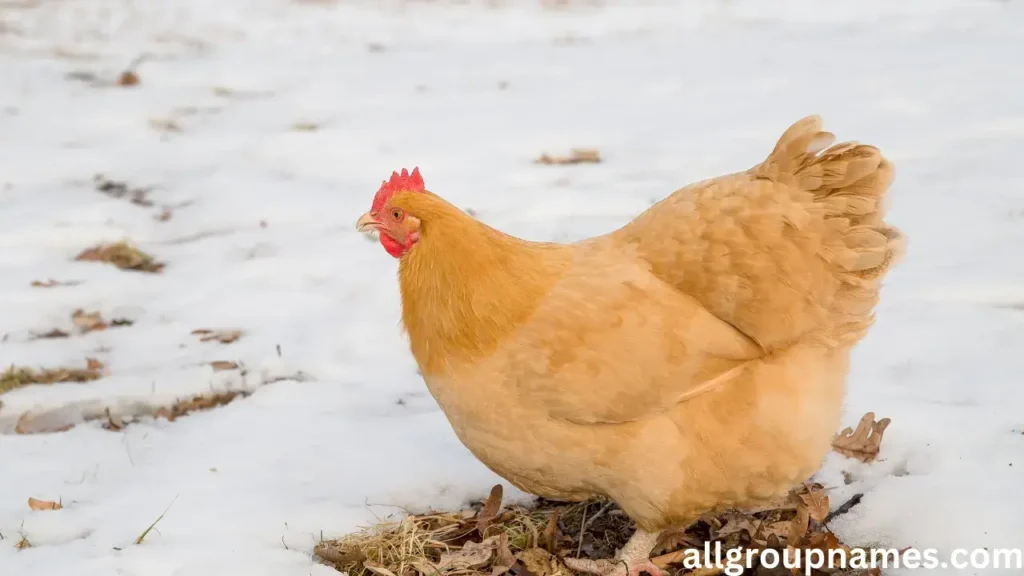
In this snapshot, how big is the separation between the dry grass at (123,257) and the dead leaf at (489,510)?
11.9 feet

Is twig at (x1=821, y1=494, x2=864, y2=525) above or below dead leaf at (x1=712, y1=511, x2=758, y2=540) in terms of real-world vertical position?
above

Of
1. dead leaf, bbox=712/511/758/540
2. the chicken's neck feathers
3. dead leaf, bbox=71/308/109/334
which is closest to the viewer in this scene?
the chicken's neck feathers

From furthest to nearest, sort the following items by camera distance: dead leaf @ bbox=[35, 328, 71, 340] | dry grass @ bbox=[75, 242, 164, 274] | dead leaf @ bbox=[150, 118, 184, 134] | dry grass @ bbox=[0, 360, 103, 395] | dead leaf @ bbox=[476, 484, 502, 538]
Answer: dead leaf @ bbox=[150, 118, 184, 134], dry grass @ bbox=[75, 242, 164, 274], dead leaf @ bbox=[35, 328, 71, 340], dry grass @ bbox=[0, 360, 103, 395], dead leaf @ bbox=[476, 484, 502, 538]

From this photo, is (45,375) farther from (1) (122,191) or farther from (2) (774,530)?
(2) (774,530)

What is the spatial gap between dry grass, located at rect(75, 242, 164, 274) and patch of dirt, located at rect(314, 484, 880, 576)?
3.57 metres

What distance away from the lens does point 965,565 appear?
2.61 m

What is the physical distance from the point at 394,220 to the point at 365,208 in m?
3.69

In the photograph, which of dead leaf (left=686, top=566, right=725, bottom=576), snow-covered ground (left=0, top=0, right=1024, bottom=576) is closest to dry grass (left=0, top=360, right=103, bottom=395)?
snow-covered ground (left=0, top=0, right=1024, bottom=576)

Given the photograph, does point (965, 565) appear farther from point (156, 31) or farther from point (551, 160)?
point (156, 31)

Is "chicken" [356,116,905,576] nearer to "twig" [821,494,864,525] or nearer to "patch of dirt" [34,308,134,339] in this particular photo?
"twig" [821,494,864,525]

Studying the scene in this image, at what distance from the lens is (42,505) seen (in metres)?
3.29

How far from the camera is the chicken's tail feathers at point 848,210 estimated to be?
2.82 m

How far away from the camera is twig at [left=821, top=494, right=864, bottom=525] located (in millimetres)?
3035

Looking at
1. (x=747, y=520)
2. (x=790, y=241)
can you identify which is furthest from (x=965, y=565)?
(x=790, y=241)
